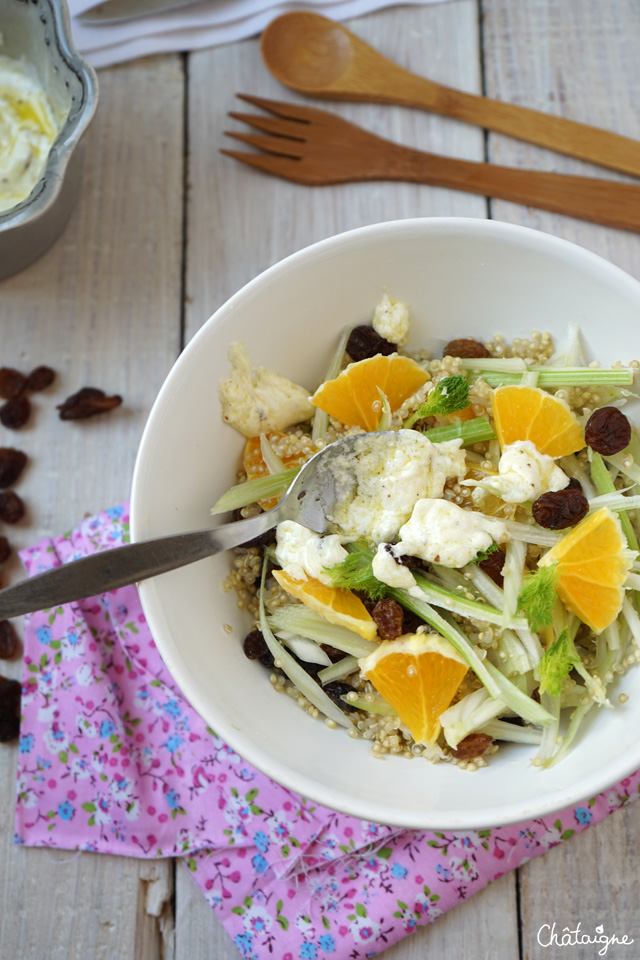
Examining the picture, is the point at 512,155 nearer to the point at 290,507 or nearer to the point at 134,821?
the point at 290,507

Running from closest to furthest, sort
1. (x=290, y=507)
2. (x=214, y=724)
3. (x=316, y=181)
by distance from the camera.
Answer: (x=214, y=724)
(x=290, y=507)
(x=316, y=181)

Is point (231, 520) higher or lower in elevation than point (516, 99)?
lower

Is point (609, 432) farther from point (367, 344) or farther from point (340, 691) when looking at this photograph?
point (340, 691)

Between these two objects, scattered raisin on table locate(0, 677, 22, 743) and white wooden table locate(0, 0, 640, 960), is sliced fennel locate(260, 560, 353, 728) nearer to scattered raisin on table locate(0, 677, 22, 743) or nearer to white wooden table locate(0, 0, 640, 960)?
white wooden table locate(0, 0, 640, 960)

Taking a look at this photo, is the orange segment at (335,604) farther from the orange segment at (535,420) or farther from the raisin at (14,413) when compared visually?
the raisin at (14,413)

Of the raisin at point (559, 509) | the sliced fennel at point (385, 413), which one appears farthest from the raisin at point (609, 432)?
the sliced fennel at point (385, 413)

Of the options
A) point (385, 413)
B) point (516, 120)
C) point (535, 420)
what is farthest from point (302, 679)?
point (516, 120)

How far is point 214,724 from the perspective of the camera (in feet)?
4.46

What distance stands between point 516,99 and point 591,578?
4.75 feet

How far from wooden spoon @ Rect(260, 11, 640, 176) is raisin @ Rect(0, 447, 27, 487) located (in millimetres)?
1224

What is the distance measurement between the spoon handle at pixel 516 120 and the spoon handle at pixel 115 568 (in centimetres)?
134

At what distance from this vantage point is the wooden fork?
2.05 meters

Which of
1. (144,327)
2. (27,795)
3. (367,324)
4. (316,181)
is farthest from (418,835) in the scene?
(316,181)

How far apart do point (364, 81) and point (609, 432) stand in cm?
126
